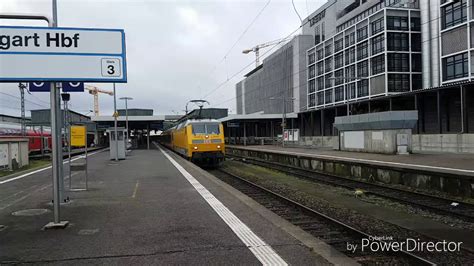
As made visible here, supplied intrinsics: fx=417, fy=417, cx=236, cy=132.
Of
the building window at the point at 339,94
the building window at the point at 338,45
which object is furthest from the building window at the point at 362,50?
the building window at the point at 339,94

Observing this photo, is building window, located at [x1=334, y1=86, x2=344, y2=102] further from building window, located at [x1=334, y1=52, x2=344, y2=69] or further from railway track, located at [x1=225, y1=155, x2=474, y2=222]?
railway track, located at [x1=225, y1=155, x2=474, y2=222]

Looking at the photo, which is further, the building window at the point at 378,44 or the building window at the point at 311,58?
the building window at the point at 311,58

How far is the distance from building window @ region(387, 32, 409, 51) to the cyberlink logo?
5358 centimetres

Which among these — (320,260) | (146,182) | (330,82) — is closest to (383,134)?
(146,182)

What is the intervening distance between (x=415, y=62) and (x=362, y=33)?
29.7 ft

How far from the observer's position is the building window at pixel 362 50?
6078 centimetres

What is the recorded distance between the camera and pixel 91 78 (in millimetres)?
7203

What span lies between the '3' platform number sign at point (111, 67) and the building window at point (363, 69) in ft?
190

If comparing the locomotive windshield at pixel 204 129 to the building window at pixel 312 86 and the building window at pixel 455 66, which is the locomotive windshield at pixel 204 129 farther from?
the building window at pixel 312 86

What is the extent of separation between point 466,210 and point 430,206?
36.2 inches

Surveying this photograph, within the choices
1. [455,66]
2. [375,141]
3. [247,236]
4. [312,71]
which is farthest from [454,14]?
[247,236]

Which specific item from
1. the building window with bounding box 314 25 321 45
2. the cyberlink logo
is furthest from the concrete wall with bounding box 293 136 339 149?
the cyberlink logo

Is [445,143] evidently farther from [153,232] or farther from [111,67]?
[111,67]

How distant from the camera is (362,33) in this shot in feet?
204
